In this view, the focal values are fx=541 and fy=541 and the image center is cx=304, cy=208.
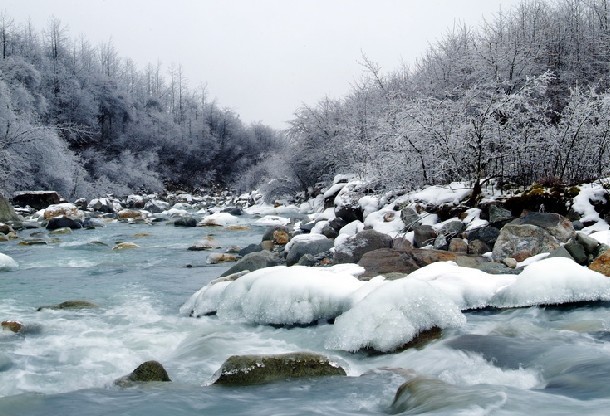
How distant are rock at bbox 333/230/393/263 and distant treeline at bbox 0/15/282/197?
21305 mm

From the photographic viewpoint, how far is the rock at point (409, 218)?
1052 centimetres

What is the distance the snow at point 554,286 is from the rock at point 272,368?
2572mm

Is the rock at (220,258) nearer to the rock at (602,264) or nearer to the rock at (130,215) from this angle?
the rock at (602,264)

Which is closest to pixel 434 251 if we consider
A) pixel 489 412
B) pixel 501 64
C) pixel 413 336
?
pixel 413 336

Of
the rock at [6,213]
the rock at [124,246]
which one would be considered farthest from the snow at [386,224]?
the rock at [6,213]

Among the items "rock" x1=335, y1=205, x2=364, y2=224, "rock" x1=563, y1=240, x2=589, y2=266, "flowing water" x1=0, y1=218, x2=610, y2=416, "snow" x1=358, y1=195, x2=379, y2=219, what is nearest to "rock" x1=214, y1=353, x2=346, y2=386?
"flowing water" x1=0, y1=218, x2=610, y2=416

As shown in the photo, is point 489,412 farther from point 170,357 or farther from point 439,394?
point 170,357

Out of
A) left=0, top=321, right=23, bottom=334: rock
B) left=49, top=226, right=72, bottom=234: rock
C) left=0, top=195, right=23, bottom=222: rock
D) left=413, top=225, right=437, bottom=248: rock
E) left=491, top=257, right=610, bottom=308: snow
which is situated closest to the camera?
left=491, top=257, right=610, bottom=308: snow

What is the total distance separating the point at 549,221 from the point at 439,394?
5784 mm

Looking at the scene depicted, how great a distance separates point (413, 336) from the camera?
4.86 m

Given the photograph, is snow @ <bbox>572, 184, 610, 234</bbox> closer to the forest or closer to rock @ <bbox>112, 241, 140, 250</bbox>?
the forest

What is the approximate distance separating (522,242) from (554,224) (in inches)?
35.7

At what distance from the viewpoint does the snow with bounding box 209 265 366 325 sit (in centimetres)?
593

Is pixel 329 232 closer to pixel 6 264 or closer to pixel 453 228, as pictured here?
pixel 453 228
